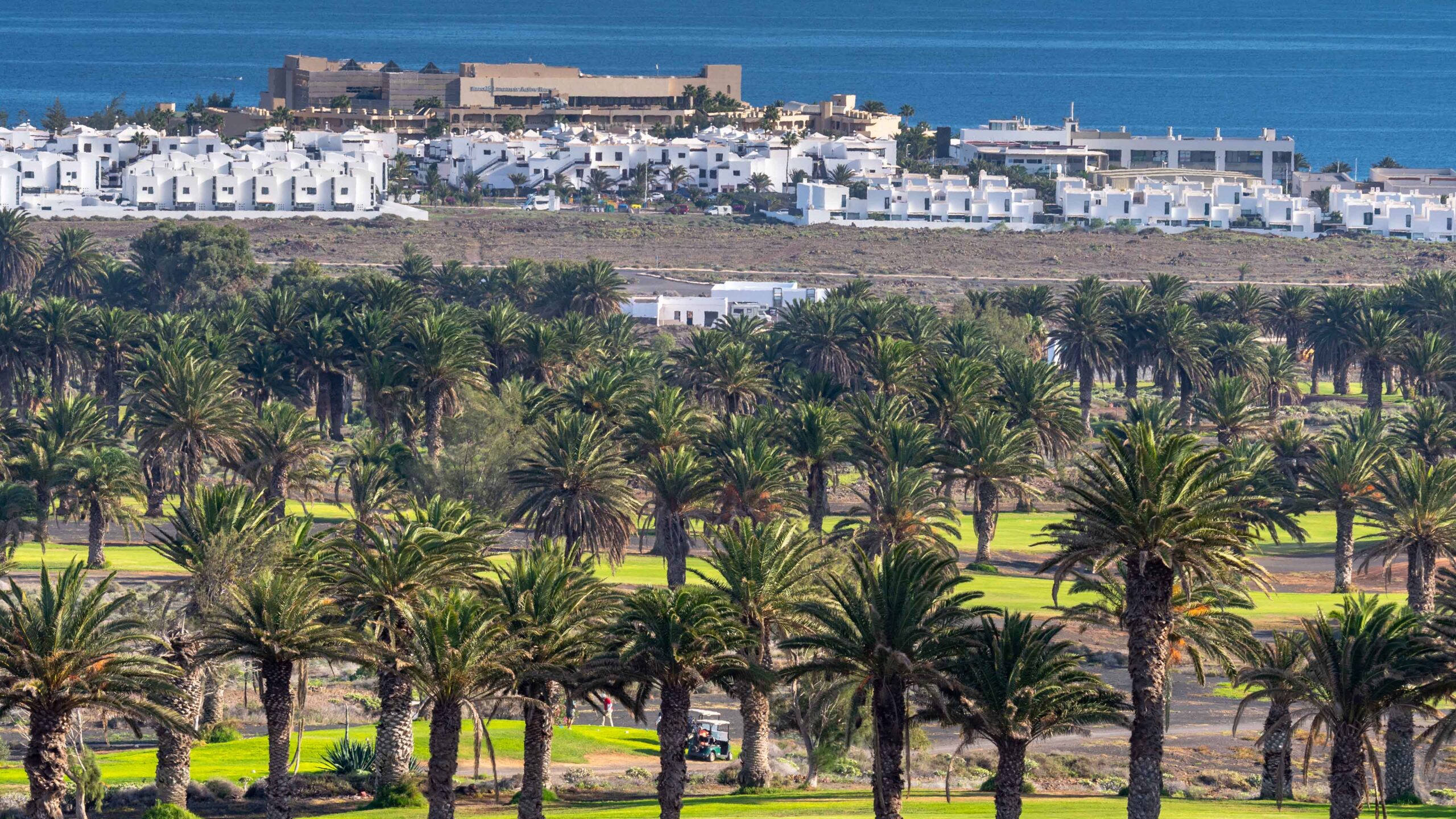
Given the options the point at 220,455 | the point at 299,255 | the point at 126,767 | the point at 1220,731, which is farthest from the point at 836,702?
the point at 299,255

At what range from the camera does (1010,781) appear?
4291 cm

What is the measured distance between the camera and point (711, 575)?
79188 mm

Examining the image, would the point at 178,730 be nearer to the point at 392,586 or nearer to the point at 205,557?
the point at 392,586

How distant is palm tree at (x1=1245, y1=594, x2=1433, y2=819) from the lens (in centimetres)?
4272

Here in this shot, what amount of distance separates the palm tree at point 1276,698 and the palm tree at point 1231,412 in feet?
141

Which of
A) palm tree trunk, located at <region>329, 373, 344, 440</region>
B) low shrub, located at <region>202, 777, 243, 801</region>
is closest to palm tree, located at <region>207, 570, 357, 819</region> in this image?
low shrub, located at <region>202, 777, 243, 801</region>

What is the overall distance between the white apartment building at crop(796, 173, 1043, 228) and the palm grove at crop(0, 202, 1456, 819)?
4556 centimetres

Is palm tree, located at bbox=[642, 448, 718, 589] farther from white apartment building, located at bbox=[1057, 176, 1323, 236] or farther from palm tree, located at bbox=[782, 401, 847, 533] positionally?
white apartment building, located at bbox=[1057, 176, 1323, 236]

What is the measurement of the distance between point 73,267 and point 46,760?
315ft

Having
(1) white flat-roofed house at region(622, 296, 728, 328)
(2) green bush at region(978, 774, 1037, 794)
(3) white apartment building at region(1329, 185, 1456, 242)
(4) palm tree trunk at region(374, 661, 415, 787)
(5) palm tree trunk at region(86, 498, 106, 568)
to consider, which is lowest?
(2) green bush at region(978, 774, 1037, 794)

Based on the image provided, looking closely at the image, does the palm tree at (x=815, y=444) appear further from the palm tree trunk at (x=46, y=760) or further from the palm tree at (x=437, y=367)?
the palm tree trunk at (x=46, y=760)

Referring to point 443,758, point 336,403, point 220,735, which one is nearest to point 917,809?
point 443,758

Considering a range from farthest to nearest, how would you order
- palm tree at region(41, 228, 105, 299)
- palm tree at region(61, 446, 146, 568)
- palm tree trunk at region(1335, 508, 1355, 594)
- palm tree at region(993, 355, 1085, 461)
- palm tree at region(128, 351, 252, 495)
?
palm tree at region(41, 228, 105, 299)
palm tree at region(993, 355, 1085, 461)
palm tree at region(128, 351, 252, 495)
palm tree trunk at region(1335, 508, 1355, 594)
palm tree at region(61, 446, 146, 568)

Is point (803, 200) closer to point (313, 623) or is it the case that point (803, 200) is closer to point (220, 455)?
point (220, 455)
